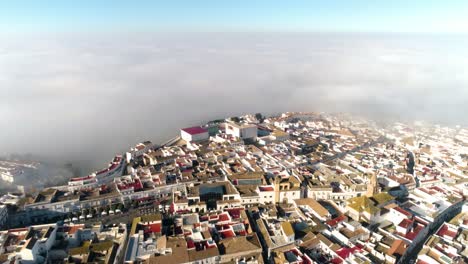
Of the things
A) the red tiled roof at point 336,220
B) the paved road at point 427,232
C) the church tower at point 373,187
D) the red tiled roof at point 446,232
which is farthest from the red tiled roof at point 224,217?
the red tiled roof at point 446,232

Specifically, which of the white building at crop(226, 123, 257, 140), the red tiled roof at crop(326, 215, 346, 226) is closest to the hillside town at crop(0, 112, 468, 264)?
the red tiled roof at crop(326, 215, 346, 226)

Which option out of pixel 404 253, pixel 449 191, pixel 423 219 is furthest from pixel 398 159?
pixel 404 253

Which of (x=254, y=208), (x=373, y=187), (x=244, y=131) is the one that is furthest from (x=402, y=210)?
(x=244, y=131)

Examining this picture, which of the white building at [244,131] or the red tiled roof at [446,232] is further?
the white building at [244,131]

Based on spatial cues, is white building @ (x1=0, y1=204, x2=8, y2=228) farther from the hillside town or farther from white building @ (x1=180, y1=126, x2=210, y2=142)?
white building @ (x1=180, y1=126, x2=210, y2=142)

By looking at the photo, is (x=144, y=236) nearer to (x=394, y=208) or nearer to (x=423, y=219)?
(x=394, y=208)

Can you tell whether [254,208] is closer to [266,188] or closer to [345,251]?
[266,188]

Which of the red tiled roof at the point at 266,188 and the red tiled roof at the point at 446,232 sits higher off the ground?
the red tiled roof at the point at 266,188

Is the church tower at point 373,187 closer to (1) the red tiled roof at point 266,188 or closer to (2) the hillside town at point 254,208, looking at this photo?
(2) the hillside town at point 254,208
